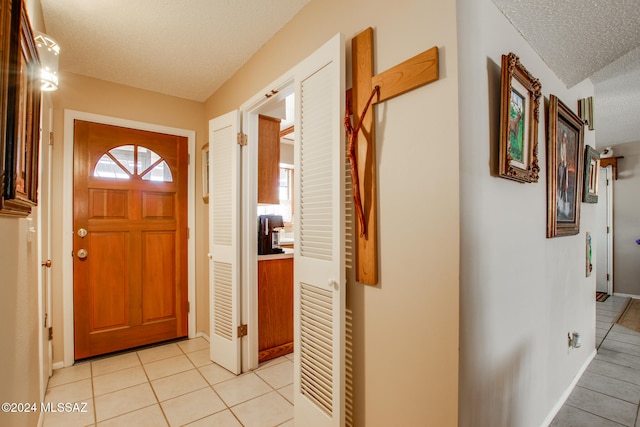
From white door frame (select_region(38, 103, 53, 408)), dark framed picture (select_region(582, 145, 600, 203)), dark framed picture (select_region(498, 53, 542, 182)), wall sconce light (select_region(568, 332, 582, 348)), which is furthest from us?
dark framed picture (select_region(582, 145, 600, 203))

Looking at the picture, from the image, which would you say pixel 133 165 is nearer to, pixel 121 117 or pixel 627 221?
pixel 121 117

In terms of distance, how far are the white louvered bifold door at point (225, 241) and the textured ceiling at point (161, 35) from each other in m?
0.51

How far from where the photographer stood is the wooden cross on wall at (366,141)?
1.32 meters

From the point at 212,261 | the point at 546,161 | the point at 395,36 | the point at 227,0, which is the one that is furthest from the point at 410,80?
the point at 212,261

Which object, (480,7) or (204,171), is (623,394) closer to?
(480,7)

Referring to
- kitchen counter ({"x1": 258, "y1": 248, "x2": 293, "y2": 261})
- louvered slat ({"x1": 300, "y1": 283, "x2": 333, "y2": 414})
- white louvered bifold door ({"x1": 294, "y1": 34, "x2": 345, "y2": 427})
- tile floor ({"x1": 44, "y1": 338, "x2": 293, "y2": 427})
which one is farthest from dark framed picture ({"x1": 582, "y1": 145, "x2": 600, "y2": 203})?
A: tile floor ({"x1": 44, "y1": 338, "x2": 293, "y2": 427})

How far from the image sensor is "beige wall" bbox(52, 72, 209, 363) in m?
2.56

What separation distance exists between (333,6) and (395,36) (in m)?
0.57

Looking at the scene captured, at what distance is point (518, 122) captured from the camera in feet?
4.56

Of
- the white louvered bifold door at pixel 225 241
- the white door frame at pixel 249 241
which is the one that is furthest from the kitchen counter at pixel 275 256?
the white louvered bifold door at pixel 225 241

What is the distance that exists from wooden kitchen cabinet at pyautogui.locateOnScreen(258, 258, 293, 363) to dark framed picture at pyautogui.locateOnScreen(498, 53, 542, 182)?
6.51 ft

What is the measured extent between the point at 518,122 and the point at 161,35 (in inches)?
94.9

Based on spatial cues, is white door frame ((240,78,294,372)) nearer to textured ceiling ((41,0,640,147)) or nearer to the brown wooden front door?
textured ceiling ((41,0,640,147))

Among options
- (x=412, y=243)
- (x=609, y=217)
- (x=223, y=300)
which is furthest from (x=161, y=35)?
(x=609, y=217)
